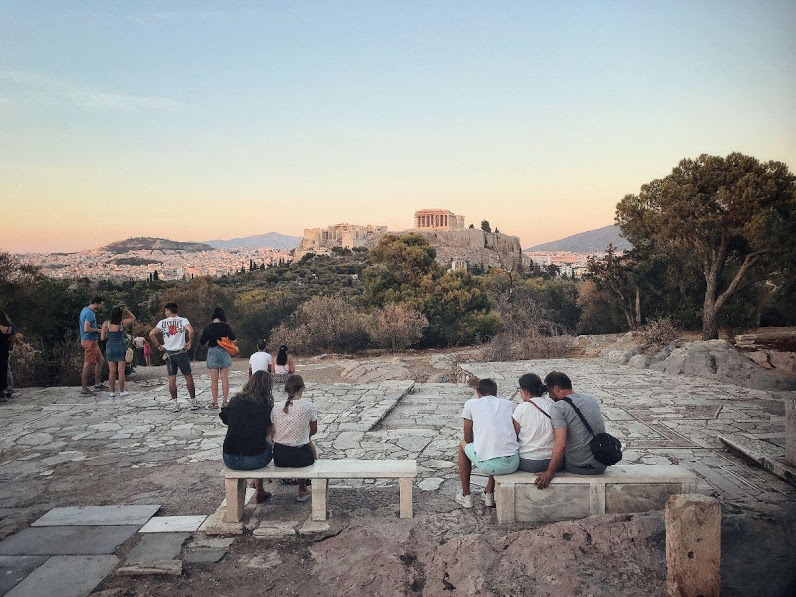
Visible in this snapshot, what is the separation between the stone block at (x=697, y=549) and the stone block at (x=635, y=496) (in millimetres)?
1127

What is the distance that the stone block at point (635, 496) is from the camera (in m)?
4.44

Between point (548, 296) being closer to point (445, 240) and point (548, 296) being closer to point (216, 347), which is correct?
point (216, 347)

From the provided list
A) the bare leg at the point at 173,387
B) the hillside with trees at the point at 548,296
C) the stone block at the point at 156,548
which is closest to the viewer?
the stone block at the point at 156,548

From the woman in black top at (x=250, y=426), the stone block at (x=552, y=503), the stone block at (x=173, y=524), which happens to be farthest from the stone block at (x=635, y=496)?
the stone block at (x=173, y=524)

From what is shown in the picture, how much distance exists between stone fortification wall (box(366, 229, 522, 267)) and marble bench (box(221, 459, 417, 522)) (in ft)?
302

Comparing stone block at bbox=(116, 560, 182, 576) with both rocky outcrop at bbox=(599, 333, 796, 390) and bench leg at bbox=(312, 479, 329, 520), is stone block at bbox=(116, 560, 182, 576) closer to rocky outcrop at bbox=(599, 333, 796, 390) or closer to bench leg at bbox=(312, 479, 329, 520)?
bench leg at bbox=(312, 479, 329, 520)

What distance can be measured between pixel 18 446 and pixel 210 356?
2.69 metres

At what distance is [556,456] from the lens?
174 inches

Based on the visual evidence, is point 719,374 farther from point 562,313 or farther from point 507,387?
point 562,313

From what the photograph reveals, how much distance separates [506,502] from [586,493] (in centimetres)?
61

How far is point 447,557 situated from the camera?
400 cm

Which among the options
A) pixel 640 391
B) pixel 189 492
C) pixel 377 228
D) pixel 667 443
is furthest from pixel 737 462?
pixel 377 228

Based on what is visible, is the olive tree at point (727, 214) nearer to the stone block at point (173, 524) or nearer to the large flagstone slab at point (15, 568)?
the stone block at point (173, 524)

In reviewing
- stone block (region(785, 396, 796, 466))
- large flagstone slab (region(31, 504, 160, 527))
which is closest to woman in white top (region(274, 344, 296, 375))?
large flagstone slab (region(31, 504, 160, 527))
